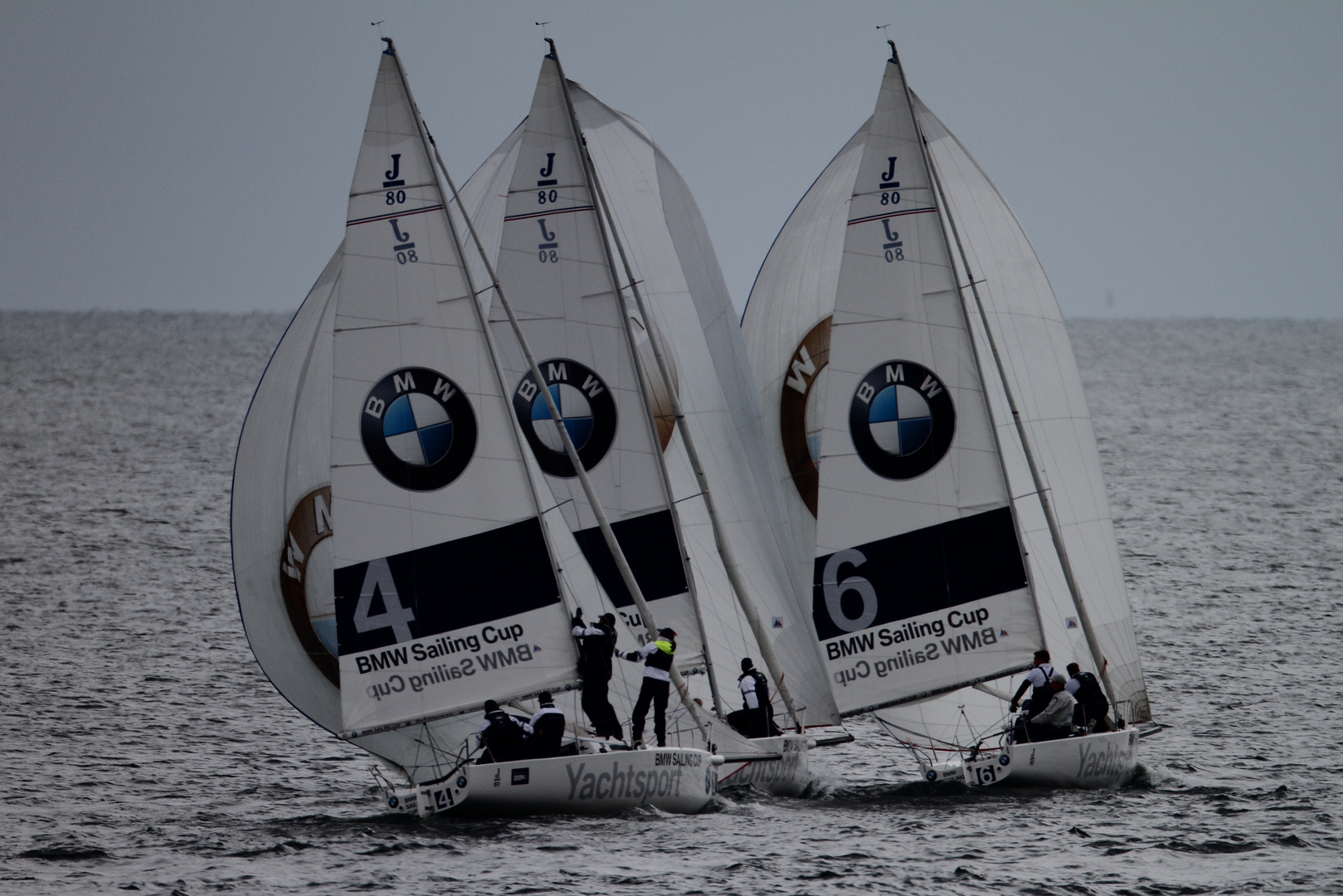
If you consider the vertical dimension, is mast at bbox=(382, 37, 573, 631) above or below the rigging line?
above

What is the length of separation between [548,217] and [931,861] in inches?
371

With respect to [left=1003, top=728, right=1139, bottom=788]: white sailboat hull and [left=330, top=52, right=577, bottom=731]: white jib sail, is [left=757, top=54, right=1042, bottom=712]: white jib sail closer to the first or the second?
[left=1003, top=728, right=1139, bottom=788]: white sailboat hull

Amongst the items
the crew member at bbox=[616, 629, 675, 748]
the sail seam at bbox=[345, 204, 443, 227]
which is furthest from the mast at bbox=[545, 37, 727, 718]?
the sail seam at bbox=[345, 204, 443, 227]

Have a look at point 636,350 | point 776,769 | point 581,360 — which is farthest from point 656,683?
point 581,360

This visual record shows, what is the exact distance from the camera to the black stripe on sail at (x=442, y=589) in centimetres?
1956

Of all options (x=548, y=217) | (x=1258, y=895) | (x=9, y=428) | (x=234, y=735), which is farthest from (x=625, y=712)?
(x=9, y=428)

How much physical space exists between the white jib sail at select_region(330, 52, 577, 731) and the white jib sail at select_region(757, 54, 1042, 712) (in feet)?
14.9

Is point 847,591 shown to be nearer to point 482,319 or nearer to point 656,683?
point 656,683

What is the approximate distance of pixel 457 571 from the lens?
19656mm

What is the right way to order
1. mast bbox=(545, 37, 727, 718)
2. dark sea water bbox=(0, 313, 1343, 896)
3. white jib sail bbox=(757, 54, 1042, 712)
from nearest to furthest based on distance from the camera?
dark sea water bbox=(0, 313, 1343, 896)
mast bbox=(545, 37, 727, 718)
white jib sail bbox=(757, 54, 1042, 712)

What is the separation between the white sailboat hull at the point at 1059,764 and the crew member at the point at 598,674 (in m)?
4.99

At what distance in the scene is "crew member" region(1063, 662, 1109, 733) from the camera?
21625 mm

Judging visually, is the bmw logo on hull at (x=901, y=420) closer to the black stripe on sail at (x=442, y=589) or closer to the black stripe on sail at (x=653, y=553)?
the black stripe on sail at (x=653, y=553)

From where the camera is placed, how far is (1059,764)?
21.5 m
